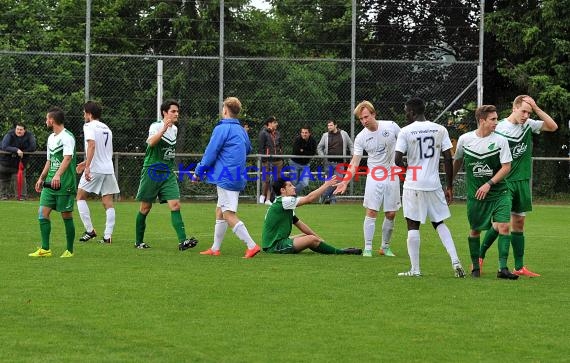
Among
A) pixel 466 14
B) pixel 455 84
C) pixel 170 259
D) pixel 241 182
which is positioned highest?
pixel 466 14

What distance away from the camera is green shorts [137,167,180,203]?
1474 centimetres

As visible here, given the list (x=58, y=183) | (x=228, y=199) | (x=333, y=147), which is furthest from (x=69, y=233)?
(x=333, y=147)

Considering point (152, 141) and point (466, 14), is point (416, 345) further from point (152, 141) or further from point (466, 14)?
point (466, 14)

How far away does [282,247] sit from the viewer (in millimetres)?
14203

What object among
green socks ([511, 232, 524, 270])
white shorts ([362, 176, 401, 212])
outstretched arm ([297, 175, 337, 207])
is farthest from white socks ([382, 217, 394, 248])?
green socks ([511, 232, 524, 270])

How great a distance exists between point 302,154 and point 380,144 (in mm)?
12215

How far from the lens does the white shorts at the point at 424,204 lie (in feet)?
37.3

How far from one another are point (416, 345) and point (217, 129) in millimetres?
6376

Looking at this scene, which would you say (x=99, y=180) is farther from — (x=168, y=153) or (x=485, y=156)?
→ (x=485, y=156)

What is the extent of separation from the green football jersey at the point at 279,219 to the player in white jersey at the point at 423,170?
9.13 ft

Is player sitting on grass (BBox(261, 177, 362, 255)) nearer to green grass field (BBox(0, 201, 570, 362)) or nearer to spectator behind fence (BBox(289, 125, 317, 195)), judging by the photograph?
green grass field (BBox(0, 201, 570, 362))

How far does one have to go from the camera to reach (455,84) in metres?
27.2

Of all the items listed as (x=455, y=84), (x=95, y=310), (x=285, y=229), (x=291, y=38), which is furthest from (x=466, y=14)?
(x=95, y=310)

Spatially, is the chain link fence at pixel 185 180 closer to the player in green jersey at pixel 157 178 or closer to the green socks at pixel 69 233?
the player in green jersey at pixel 157 178
